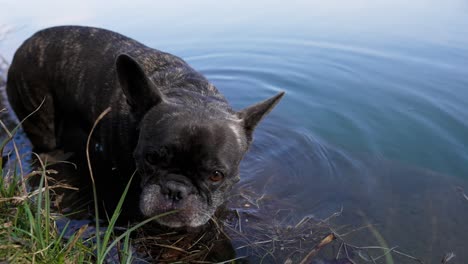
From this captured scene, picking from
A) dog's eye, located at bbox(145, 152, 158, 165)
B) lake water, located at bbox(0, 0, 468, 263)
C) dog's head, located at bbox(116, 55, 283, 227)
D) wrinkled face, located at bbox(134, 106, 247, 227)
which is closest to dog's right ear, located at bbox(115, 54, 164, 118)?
dog's head, located at bbox(116, 55, 283, 227)

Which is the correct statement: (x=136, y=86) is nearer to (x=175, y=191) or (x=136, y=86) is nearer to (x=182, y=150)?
(x=182, y=150)

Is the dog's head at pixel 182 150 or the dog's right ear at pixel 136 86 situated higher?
the dog's right ear at pixel 136 86

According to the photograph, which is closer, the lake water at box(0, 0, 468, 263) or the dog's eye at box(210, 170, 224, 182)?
the dog's eye at box(210, 170, 224, 182)

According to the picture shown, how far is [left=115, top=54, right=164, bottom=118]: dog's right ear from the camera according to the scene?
14.2 ft

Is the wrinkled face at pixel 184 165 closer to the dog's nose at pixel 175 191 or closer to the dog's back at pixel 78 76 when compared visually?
the dog's nose at pixel 175 191

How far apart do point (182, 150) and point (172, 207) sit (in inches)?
21.9

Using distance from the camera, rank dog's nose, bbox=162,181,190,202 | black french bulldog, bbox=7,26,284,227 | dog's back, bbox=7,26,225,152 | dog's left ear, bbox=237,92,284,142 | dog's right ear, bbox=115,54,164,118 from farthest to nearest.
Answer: dog's back, bbox=7,26,225,152 → dog's left ear, bbox=237,92,284,142 → dog's right ear, bbox=115,54,164,118 → black french bulldog, bbox=7,26,284,227 → dog's nose, bbox=162,181,190,202

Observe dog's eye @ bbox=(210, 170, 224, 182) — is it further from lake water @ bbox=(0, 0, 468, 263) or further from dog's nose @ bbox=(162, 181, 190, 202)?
lake water @ bbox=(0, 0, 468, 263)

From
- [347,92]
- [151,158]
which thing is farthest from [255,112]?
[347,92]

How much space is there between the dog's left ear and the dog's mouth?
1038 millimetres

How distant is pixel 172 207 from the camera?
4078 millimetres

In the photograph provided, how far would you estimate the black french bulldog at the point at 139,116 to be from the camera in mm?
4168

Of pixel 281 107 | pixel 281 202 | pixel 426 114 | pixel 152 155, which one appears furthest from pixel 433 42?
pixel 152 155

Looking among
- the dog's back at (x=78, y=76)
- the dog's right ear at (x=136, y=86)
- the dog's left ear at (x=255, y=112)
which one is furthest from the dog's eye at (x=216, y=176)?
the dog's back at (x=78, y=76)
